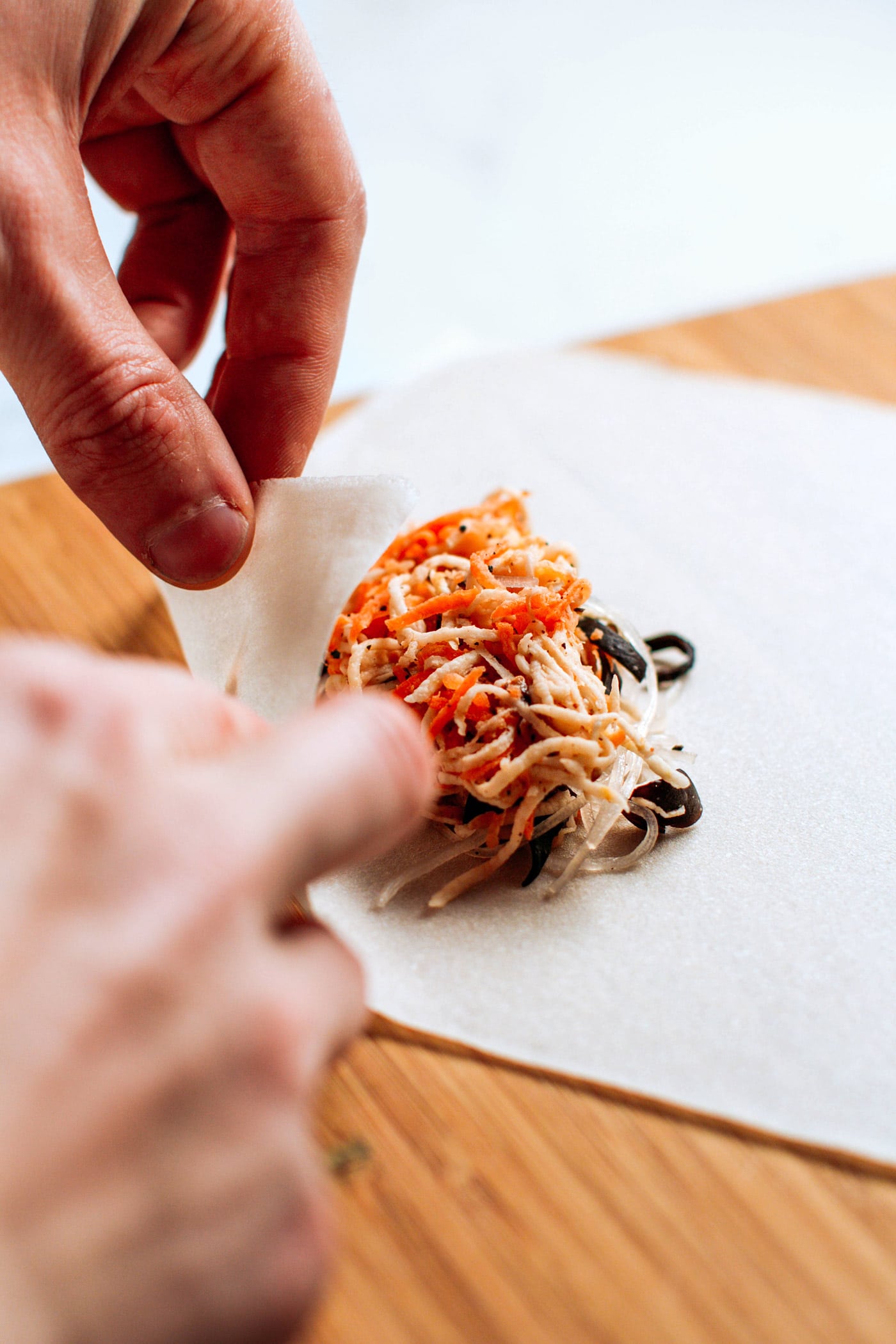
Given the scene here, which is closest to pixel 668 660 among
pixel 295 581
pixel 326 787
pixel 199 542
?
pixel 295 581

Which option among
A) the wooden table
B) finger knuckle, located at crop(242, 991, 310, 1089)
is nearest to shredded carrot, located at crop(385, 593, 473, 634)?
the wooden table

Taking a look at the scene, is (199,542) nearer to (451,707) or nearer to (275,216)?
(451,707)

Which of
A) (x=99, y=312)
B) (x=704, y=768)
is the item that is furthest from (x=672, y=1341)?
(x=99, y=312)

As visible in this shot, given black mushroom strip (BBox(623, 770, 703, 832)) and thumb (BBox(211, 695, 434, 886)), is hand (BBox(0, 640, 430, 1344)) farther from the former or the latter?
black mushroom strip (BBox(623, 770, 703, 832))

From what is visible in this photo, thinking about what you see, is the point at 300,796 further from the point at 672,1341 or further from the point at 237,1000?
the point at 672,1341

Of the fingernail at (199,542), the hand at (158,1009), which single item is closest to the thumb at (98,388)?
the fingernail at (199,542)
